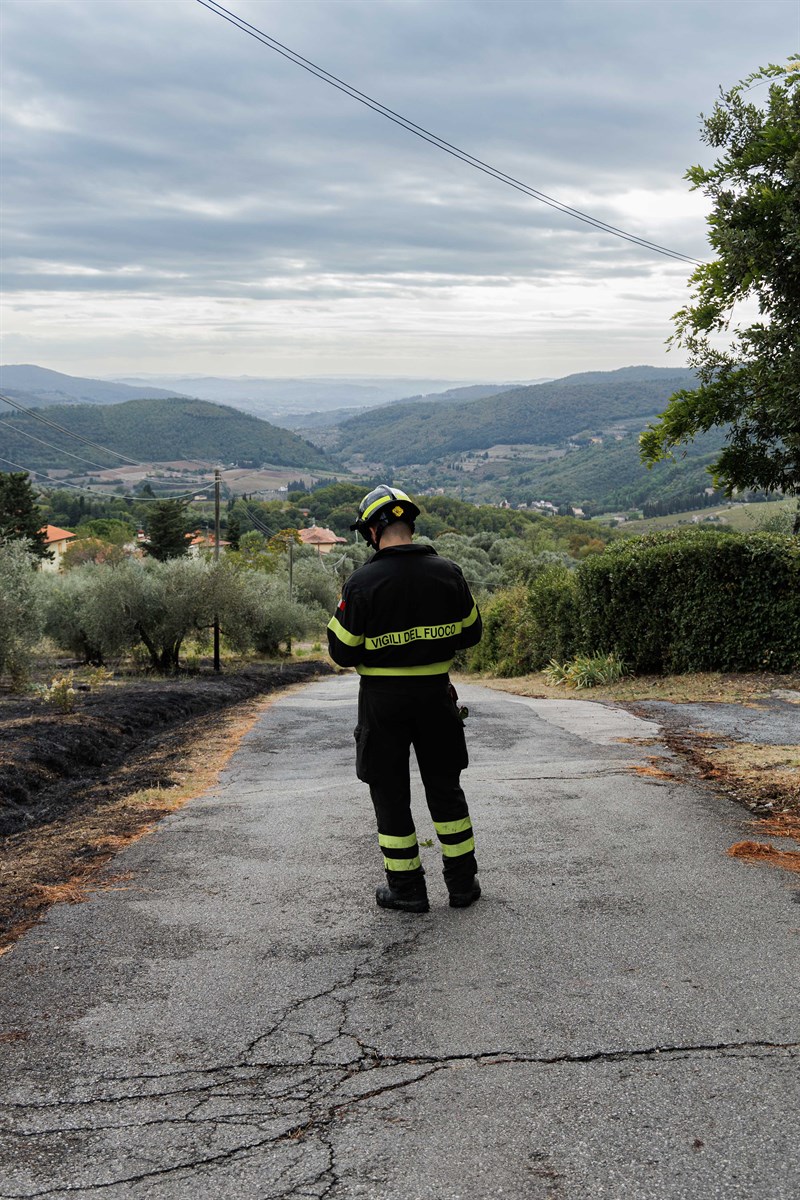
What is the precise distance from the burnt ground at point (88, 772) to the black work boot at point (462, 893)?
2053mm

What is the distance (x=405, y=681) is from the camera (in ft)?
16.3

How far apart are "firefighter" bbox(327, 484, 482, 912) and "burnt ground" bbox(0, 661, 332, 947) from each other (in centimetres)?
187

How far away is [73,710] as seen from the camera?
16.5 m

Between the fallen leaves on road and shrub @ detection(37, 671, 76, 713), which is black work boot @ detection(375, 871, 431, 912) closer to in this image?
the fallen leaves on road

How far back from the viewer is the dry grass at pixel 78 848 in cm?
549

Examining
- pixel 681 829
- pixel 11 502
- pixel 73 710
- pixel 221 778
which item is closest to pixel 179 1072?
pixel 681 829

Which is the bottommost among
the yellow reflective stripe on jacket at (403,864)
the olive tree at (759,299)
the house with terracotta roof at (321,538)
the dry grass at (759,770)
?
the house with terracotta roof at (321,538)

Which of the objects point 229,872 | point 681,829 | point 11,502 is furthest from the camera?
point 11,502

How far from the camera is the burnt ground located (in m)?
6.17

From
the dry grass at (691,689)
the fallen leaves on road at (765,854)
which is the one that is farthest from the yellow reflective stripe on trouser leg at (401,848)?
the dry grass at (691,689)

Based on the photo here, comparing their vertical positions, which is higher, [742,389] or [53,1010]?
[742,389]

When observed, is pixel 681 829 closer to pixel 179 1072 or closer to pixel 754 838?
pixel 754 838

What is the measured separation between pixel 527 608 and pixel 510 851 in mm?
18782

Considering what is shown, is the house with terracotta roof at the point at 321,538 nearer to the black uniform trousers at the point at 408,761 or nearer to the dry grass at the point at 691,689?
the dry grass at the point at 691,689
